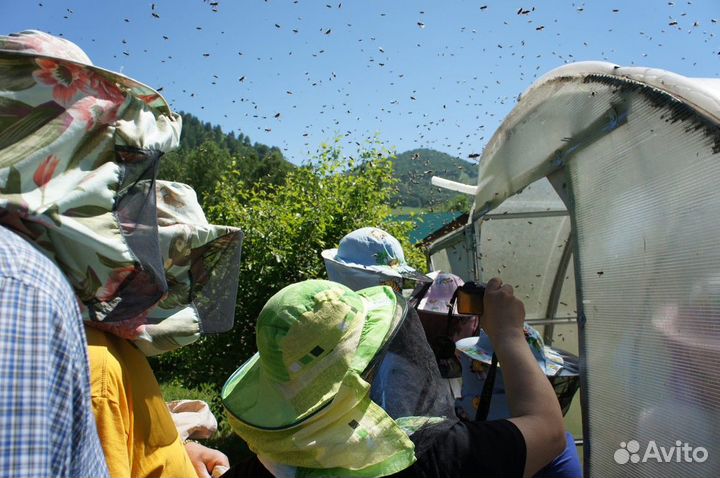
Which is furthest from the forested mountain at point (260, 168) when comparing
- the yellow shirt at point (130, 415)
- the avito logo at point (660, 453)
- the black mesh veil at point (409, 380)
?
the avito logo at point (660, 453)

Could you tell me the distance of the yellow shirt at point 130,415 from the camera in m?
1.34

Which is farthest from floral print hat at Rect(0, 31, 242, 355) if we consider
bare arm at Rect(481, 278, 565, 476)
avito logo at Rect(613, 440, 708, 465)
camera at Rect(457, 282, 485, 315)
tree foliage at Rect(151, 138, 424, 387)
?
tree foliage at Rect(151, 138, 424, 387)

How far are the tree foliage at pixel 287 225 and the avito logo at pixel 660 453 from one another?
425 cm

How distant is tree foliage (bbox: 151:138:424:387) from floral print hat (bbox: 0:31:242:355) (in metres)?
4.58

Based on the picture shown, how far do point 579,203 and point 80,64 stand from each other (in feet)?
7.20

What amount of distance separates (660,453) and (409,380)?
960mm

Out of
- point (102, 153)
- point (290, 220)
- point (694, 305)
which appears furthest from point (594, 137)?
point (290, 220)

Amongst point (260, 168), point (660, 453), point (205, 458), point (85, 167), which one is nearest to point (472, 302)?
point (660, 453)

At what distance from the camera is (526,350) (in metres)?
1.88

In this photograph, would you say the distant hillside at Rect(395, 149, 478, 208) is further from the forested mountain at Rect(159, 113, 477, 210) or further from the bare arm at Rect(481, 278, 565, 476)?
the bare arm at Rect(481, 278, 565, 476)

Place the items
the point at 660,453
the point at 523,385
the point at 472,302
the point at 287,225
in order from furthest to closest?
the point at 287,225 < the point at 472,302 < the point at 660,453 < the point at 523,385

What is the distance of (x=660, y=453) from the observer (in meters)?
1.91

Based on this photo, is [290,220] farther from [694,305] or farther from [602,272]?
[694,305]

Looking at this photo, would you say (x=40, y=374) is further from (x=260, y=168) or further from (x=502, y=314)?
(x=260, y=168)
